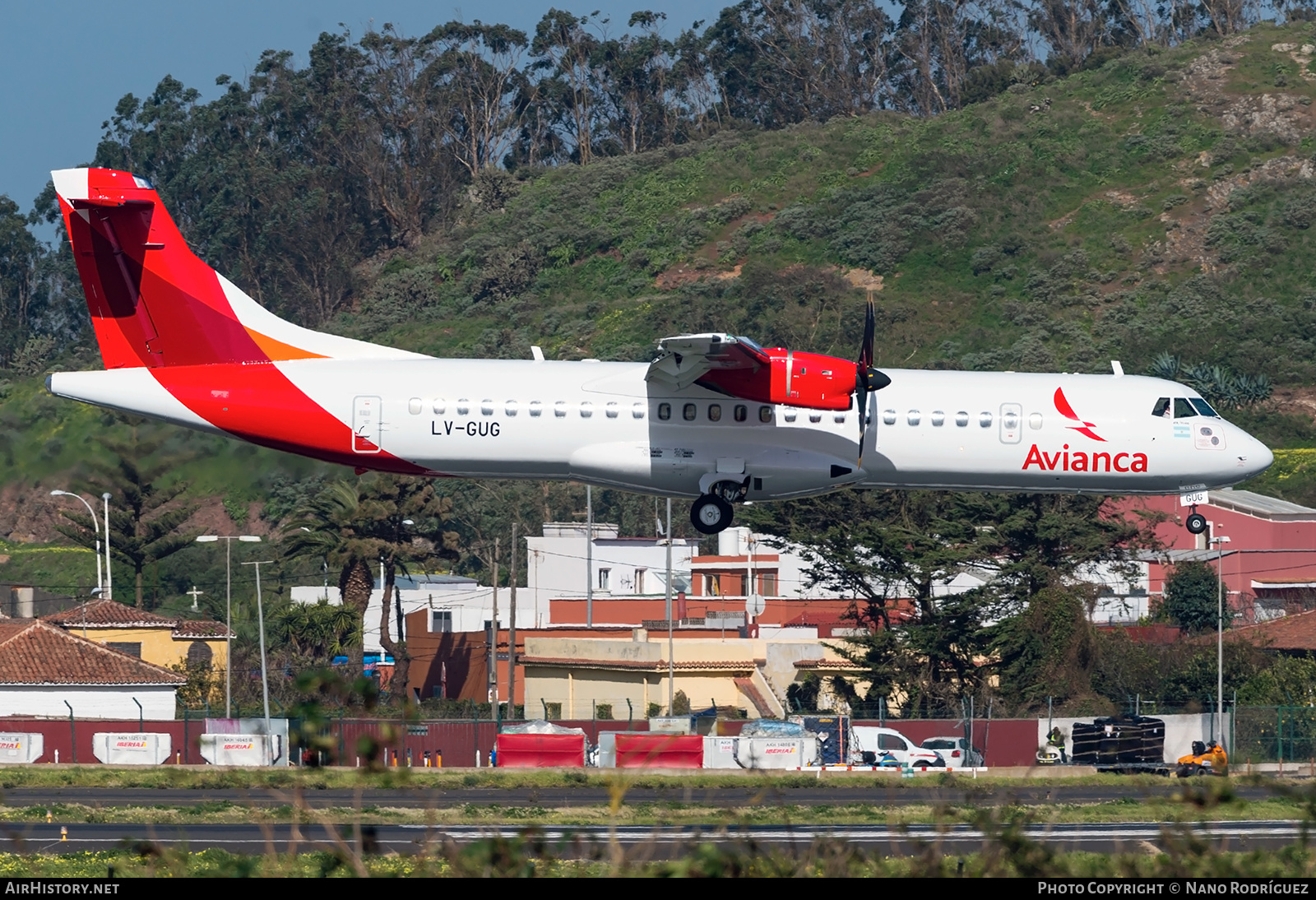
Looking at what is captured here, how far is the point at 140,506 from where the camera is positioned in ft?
182

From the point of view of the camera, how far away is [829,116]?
488 feet

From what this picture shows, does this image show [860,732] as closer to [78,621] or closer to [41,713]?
[41,713]

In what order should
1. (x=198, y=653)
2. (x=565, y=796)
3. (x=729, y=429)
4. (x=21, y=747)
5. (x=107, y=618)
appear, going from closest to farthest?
(x=729, y=429) → (x=565, y=796) → (x=21, y=747) → (x=107, y=618) → (x=198, y=653)

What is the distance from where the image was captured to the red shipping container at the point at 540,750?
38.9 meters

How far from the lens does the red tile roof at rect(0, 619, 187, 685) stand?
51.8 metres

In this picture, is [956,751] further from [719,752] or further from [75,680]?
[75,680]

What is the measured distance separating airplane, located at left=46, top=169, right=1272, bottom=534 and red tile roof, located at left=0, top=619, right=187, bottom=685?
83.8 ft

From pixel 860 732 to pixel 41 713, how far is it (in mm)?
28352

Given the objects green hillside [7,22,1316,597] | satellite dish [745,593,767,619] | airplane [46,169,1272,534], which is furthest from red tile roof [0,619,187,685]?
green hillside [7,22,1316,597]

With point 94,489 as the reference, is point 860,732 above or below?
below

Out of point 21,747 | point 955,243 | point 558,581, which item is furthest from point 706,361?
point 955,243

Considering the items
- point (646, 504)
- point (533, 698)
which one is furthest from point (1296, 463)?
point (533, 698)

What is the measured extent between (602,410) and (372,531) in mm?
38528

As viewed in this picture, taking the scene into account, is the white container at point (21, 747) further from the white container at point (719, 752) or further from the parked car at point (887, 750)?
the parked car at point (887, 750)
